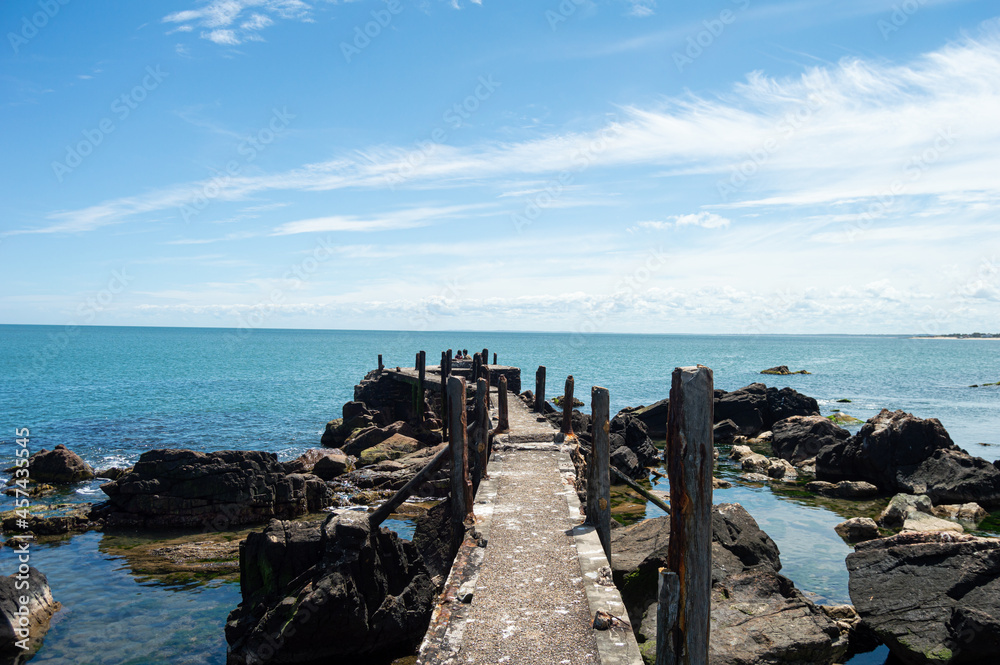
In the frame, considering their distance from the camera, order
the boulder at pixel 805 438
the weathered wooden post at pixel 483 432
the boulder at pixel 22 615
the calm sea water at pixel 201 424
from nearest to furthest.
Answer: the boulder at pixel 22 615 < the calm sea water at pixel 201 424 < the weathered wooden post at pixel 483 432 < the boulder at pixel 805 438

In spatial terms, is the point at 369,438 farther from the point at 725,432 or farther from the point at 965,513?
the point at 965,513

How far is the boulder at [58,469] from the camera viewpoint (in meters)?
22.3

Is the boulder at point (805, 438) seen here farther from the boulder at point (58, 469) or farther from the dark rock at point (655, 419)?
the boulder at point (58, 469)

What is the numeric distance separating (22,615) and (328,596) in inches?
225

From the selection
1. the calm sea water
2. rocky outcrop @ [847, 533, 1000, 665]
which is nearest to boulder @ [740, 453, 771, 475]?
the calm sea water

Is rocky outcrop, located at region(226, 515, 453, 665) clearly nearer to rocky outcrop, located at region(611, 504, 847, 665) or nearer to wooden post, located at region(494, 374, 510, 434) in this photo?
rocky outcrop, located at region(611, 504, 847, 665)

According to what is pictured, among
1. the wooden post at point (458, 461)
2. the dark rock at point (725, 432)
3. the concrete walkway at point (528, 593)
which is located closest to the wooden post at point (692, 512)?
the concrete walkway at point (528, 593)

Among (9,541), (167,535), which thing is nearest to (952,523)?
(167,535)

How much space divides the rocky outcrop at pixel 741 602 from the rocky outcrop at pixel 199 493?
10171mm

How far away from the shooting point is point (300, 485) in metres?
18.5

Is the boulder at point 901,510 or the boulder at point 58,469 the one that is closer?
the boulder at point 901,510

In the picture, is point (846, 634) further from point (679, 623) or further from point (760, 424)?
point (760, 424)

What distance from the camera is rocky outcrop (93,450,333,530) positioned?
17062 millimetres

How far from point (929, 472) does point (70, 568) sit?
23.2 metres
